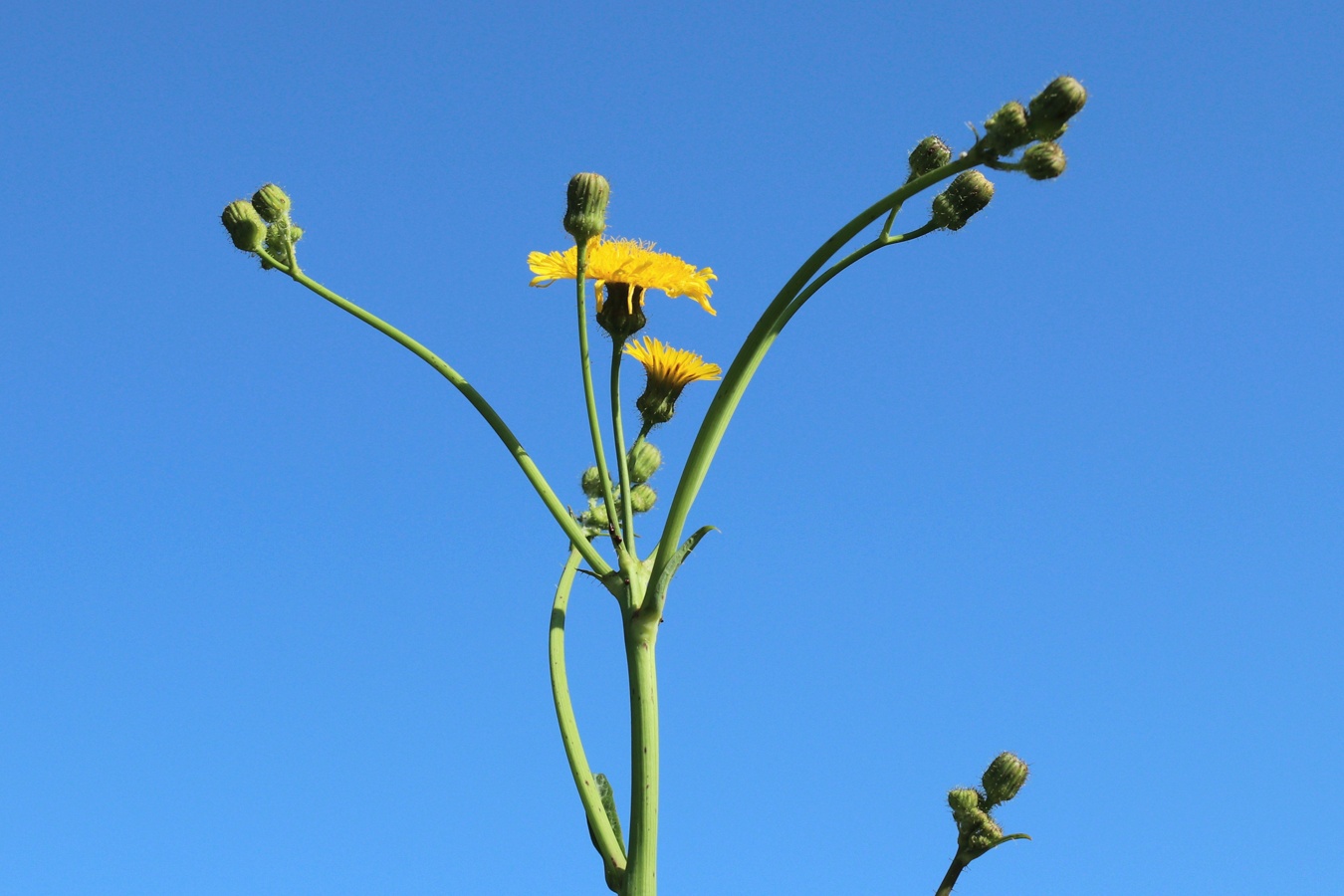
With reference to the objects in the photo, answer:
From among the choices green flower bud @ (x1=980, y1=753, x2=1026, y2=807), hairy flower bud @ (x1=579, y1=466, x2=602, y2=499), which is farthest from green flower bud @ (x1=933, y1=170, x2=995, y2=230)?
hairy flower bud @ (x1=579, y1=466, x2=602, y2=499)

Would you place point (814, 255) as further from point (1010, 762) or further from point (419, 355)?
point (1010, 762)

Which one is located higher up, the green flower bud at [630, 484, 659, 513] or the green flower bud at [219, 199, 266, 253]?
the green flower bud at [219, 199, 266, 253]

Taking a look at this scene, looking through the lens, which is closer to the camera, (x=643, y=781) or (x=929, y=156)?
(x=643, y=781)

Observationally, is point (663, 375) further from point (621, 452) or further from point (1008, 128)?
point (1008, 128)

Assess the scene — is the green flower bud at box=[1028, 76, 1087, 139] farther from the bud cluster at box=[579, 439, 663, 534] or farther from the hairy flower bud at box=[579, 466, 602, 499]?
the hairy flower bud at box=[579, 466, 602, 499]

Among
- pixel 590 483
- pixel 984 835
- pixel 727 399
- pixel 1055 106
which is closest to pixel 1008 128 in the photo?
pixel 1055 106

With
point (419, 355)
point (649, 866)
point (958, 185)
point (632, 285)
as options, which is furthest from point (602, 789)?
point (958, 185)
